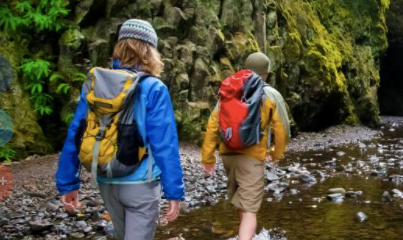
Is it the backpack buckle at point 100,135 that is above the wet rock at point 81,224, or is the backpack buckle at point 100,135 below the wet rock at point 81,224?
above

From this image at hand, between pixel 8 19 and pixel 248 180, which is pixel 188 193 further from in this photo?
pixel 8 19

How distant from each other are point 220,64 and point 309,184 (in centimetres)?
805

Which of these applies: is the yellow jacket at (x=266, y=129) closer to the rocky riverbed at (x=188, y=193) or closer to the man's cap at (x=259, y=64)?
the man's cap at (x=259, y=64)

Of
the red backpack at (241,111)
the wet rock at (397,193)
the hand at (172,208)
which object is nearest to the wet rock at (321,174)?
the wet rock at (397,193)

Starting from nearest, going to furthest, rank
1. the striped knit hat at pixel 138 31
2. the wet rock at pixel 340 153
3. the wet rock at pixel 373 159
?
the striped knit hat at pixel 138 31 < the wet rock at pixel 373 159 < the wet rock at pixel 340 153

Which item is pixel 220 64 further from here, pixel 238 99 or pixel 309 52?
pixel 238 99

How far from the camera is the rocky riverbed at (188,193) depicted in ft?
21.6

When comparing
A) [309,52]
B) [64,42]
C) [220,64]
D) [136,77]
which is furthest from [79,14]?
[309,52]

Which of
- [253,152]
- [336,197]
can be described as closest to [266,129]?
[253,152]

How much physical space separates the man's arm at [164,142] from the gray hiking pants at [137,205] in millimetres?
129

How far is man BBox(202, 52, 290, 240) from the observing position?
4.98 m

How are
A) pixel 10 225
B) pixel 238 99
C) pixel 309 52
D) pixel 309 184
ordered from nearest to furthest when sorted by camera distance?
pixel 238 99, pixel 10 225, pixel 309 184, pixel 309 52

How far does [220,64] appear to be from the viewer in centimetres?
1773

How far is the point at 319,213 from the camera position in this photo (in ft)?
25.9
